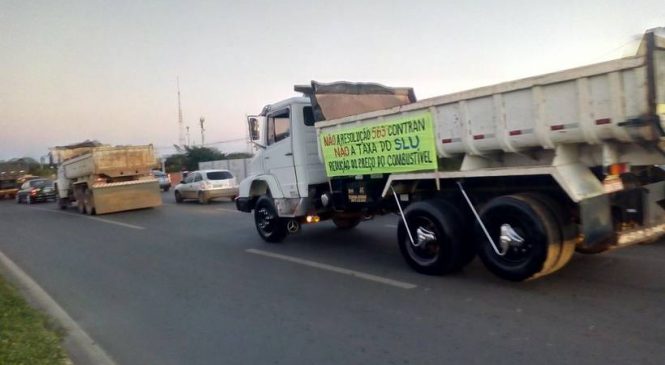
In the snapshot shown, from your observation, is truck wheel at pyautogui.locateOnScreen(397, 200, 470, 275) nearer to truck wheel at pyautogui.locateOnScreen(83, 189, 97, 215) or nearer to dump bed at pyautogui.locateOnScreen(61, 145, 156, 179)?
dump bed at pyautogui.locateOnScreen(61, 145, 156, 179)

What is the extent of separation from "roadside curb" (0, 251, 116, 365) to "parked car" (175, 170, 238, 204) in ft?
41.4

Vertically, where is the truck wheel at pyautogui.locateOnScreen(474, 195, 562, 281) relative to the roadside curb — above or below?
above

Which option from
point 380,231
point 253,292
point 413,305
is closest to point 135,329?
point 253,292

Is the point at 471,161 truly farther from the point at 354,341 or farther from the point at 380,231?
the point at 380,231

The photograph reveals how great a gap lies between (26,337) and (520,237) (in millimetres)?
5112

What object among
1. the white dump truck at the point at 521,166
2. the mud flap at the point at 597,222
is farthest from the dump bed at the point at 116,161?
the mud flap at the point at 597,222

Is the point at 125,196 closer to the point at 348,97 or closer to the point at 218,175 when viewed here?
the point at 218,175

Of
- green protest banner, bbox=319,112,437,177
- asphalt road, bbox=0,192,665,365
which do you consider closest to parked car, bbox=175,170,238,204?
asphalt road, bbox=0,192,665,365

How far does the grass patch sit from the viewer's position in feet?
13.9

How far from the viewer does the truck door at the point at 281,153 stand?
9352mm

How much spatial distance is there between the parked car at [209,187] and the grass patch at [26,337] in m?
15.3

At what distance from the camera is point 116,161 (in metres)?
19.1

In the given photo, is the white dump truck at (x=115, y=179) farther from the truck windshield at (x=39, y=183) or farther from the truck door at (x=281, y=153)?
the truck windshield at (x=39, y=183)

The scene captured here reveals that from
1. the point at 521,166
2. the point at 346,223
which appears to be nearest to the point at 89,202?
the point at 346,223
